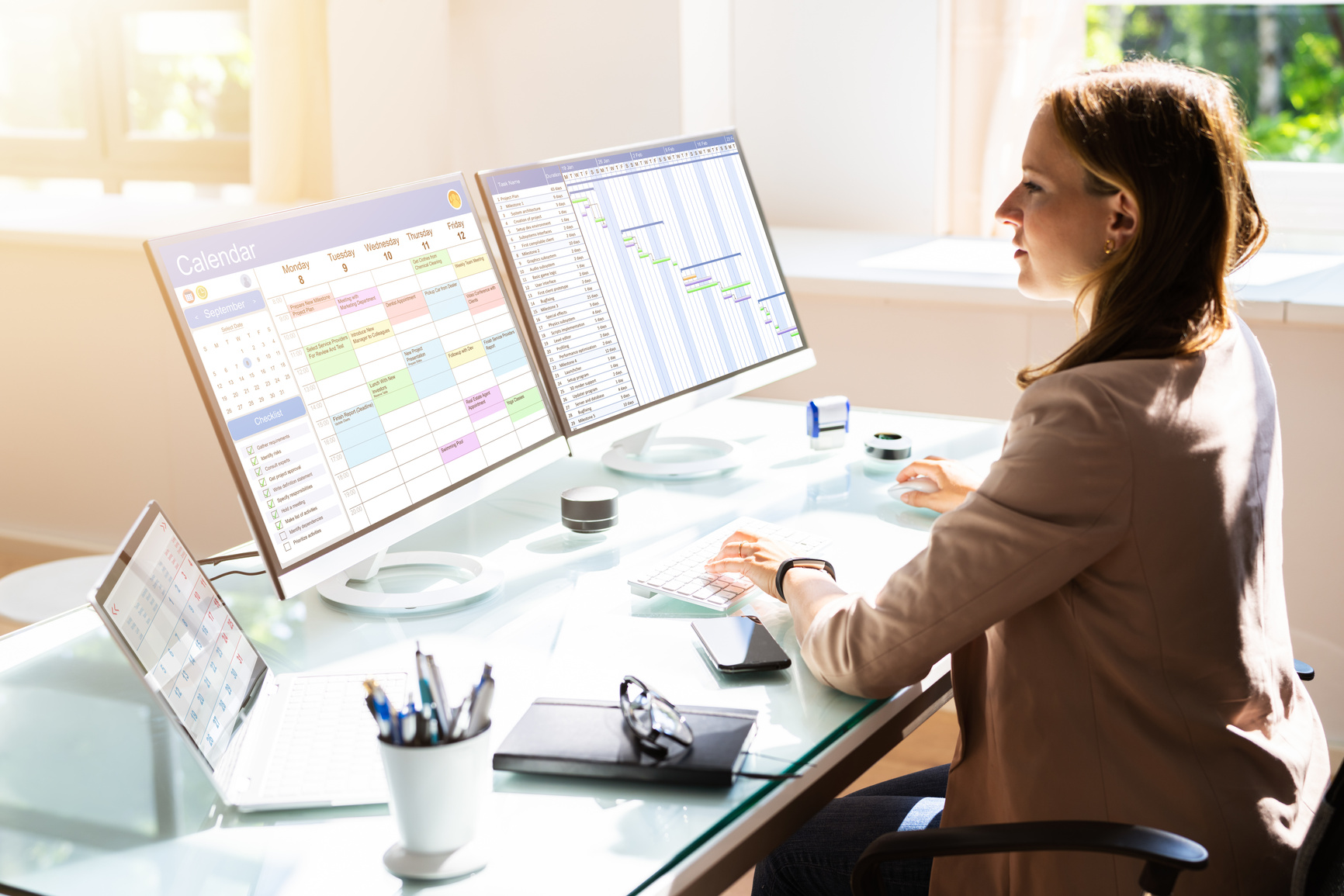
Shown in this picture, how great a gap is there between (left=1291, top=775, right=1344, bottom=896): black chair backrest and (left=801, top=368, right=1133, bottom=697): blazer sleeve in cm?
29

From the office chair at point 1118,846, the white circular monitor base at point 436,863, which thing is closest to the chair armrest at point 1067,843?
the office chair at point 1118,846

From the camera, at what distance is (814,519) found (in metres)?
1.67

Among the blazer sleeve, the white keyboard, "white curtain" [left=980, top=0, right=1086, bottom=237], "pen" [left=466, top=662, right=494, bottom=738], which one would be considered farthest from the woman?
"white curtain" [left=980, top=0, right=1086, bottom=237]

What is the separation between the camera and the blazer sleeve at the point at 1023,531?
3.48ft

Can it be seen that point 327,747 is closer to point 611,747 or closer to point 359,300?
point 611,747

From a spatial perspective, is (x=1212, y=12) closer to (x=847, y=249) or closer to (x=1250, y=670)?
(x=847, y=249)

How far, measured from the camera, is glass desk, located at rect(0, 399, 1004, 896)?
3.06 feet

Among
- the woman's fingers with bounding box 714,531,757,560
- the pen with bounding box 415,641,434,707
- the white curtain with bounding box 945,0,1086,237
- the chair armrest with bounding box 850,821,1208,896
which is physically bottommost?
the chair armrest with bounding box 850,821,1208,896

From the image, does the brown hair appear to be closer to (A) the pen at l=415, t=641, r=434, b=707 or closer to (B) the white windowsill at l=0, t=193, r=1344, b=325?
(A) the pen at l=415, t=641, r=434, b=707

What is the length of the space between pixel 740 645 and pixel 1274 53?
596 centimetres

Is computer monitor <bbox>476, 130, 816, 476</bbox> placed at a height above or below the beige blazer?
above

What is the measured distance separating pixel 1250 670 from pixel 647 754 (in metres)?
0.56

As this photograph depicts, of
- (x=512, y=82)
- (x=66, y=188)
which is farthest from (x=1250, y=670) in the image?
(x=66, y=188)

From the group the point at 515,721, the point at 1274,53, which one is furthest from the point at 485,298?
the point at 1274,53
